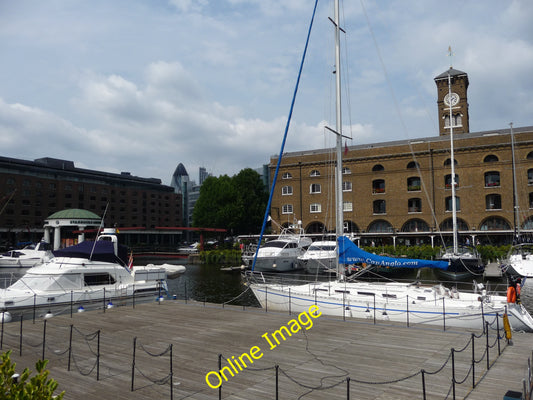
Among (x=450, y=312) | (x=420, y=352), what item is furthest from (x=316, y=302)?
(x=420, y=352)

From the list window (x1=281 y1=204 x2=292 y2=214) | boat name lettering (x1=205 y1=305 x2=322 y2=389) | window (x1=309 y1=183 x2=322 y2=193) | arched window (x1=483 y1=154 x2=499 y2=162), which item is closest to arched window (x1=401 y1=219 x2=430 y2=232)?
arched window (x1=483 y1=154 x2=499 y2=162)

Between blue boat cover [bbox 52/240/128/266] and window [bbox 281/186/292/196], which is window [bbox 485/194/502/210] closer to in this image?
window [bbox 281/186/292/196]

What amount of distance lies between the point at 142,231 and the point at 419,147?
7730 cm

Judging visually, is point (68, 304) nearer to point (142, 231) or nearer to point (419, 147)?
point (419, 147)

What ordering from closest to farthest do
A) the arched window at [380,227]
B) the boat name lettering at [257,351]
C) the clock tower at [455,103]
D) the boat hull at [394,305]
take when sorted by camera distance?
the boat name lettering at [257,351] < the boat hull at [394,305] < the arched window at [380,227] < the clock tower at [455,103]

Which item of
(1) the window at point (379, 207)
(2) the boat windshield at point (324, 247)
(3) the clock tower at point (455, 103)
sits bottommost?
(2) the boat windshield at point (324, 247)

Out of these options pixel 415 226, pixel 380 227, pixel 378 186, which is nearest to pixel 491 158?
pixel 415 226

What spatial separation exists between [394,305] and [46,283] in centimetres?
1863

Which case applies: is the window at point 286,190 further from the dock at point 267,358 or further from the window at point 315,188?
the dock at point 267,358

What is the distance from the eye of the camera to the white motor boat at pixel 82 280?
858 inches

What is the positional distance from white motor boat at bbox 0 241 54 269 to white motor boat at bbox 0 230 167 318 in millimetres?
29947

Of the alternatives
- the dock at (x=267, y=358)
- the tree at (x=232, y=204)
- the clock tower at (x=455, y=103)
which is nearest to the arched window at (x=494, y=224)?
the clock tower at (x=455, y=103)

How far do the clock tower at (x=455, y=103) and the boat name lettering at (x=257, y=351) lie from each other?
2607 inches

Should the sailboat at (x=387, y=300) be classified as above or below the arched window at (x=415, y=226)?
below
